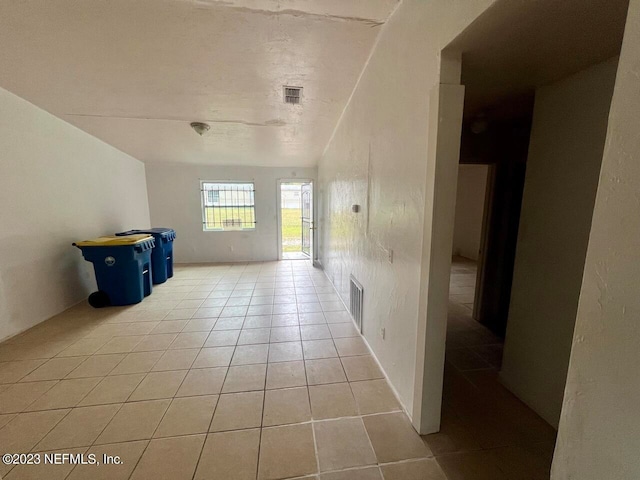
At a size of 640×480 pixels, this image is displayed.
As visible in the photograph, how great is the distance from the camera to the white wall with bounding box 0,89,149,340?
2494mm

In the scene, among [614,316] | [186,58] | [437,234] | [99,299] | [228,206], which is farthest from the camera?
[228,206]

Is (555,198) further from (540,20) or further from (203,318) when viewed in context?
(203,318)

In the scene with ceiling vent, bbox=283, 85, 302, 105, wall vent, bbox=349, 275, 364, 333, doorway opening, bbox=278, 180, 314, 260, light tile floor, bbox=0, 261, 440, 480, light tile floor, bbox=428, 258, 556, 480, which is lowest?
light tile floor, bbox=0, 261, 440, 480

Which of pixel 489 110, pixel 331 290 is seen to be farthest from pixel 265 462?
pixel 489 110

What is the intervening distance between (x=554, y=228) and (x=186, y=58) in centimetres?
286

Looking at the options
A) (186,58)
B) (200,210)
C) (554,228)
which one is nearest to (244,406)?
(554,228)

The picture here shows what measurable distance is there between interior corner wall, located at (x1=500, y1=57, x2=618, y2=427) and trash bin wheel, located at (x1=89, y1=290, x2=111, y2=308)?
455cm

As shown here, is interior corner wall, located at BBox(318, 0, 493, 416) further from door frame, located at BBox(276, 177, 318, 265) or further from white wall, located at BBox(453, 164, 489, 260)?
white wall, located at BBox(453, 164, 489, 260)

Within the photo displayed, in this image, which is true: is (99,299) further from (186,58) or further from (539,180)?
(539,180)

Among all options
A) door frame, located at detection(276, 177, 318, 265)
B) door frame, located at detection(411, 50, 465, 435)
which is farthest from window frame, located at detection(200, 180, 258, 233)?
door frame, located at detection(411, 50, 465, 435)

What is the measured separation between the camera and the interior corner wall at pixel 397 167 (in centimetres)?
125

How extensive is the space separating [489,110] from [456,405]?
2372mm

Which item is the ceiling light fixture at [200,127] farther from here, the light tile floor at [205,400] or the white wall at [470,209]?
the white wall at [470,209]

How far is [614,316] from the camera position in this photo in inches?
20.6
